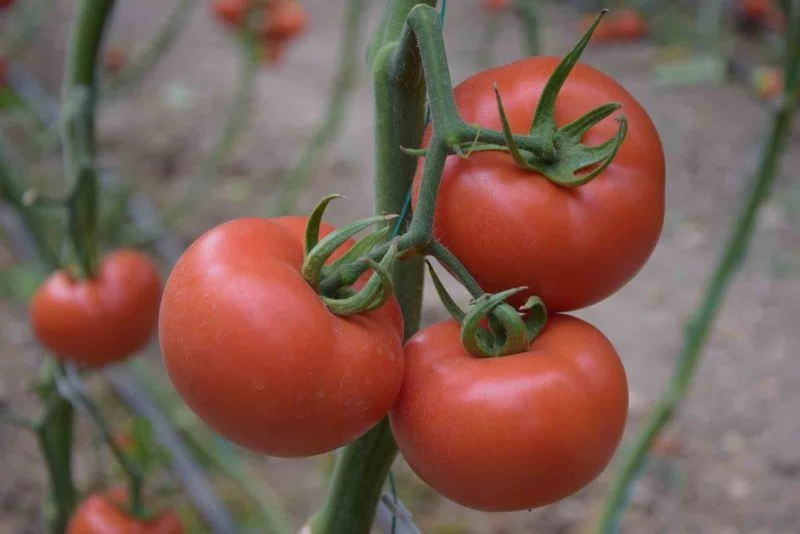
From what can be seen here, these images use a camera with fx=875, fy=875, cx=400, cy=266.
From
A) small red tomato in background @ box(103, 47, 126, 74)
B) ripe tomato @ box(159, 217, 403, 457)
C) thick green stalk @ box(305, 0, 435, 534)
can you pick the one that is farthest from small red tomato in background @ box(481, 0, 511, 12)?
ripe tomato @ box(159, 217, 403, 457)

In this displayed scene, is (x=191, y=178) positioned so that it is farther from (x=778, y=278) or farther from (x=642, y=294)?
(x=778, y=278)

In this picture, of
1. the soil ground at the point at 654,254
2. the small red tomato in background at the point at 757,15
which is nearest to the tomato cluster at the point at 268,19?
the soil ground at the point at 654,254

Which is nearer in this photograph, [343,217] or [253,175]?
[343,217]

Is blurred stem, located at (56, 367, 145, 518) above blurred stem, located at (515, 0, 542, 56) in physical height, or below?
below

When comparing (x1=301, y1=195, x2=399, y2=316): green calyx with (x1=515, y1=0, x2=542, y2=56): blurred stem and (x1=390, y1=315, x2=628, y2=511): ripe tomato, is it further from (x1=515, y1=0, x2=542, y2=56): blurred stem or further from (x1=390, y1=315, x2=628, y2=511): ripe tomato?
(x1=515, y1=0, x2=542, y2=56): blurred stem

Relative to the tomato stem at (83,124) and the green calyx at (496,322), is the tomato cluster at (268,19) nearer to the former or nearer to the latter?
the tomato stem at (83,124)

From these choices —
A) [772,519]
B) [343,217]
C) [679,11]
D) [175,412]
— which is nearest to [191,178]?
[343,217]
